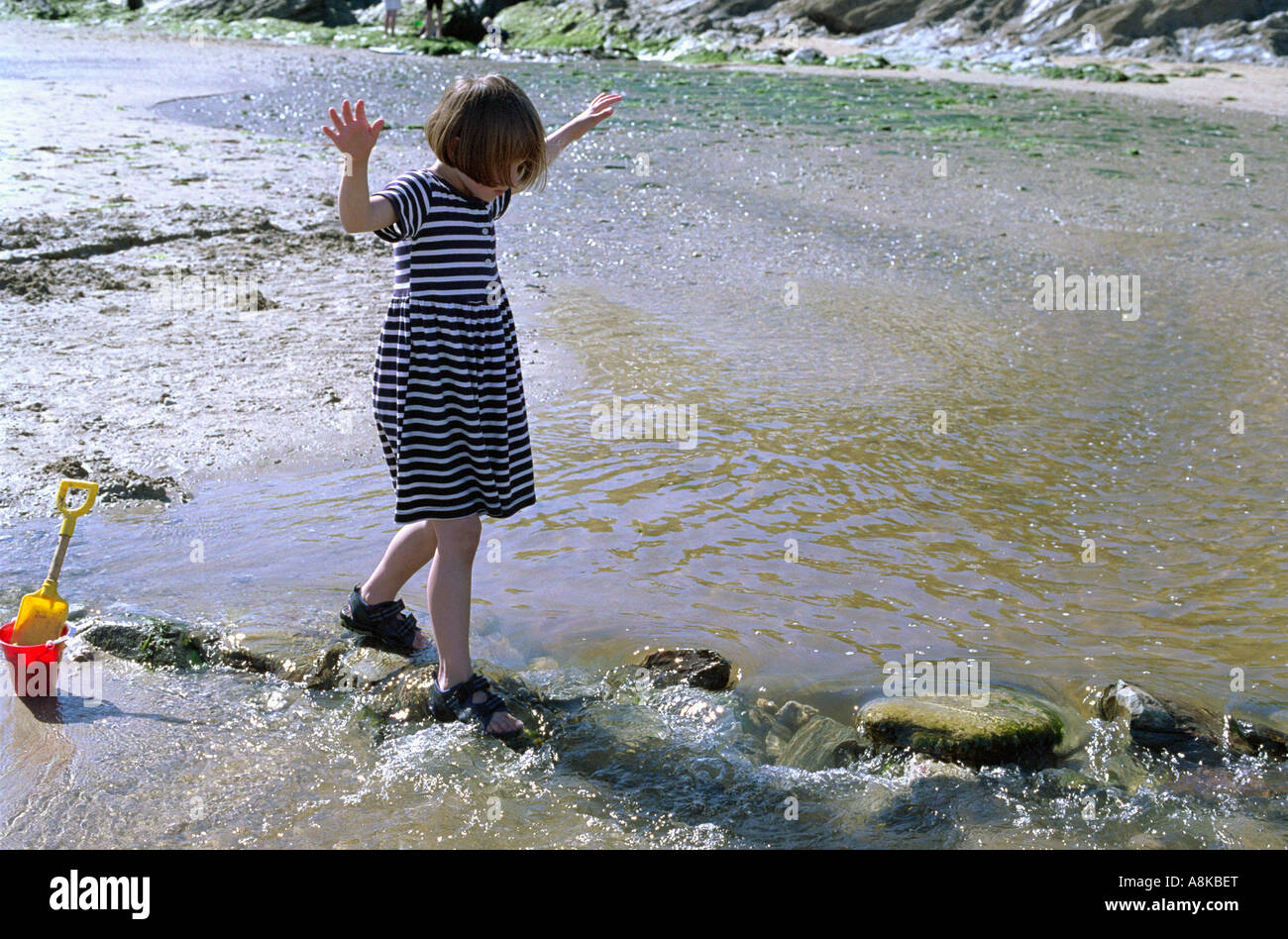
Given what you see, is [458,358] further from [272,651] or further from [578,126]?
[272,651]

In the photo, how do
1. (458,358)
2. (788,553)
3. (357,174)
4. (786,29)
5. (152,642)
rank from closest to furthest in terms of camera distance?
(357,174) < (458,358) < (152,642) < (788,553) < (786,29)

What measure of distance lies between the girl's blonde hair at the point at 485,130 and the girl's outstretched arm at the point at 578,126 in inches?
9.9

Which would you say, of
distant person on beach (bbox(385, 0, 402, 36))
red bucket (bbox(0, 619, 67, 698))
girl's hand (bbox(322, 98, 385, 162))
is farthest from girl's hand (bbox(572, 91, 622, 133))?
distant person on beach (bbox(385, 0, 402, 36))

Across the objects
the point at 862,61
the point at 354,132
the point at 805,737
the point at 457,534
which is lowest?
the point at 805,737

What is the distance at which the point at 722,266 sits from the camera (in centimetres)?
766

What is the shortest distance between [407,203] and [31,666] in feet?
4.91

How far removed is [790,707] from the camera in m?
3.23

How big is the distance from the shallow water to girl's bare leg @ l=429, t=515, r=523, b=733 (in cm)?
18


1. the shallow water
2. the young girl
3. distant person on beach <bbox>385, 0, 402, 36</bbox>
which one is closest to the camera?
the shallow water

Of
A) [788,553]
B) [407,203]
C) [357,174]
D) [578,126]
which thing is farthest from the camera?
[788,553]

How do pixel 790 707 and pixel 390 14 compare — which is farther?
pixel 390 14

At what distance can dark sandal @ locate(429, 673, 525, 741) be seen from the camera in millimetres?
2947

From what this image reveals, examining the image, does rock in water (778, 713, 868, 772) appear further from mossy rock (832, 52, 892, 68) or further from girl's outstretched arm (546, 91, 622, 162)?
mossy rock (832, 52, 892, 68)

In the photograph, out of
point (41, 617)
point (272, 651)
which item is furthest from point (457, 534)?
point (41, 617)
